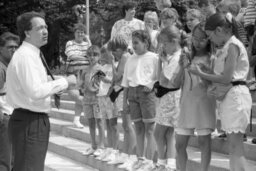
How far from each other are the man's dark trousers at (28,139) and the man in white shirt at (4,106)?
1.38 meters

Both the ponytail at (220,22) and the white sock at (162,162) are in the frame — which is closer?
the ponytail at (220,22)

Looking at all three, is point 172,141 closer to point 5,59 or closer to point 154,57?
point 154,57

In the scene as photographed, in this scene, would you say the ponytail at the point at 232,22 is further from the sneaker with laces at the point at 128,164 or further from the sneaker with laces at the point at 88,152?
the sneaker with laces at the point at 88,152

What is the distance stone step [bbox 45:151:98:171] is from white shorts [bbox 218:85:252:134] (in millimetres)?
3429

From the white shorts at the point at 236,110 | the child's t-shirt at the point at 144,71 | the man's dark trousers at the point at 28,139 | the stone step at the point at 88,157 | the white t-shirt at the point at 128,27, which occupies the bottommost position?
the stone step at the point at 88,157

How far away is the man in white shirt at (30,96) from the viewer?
160 inches

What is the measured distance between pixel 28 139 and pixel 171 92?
1946 mm

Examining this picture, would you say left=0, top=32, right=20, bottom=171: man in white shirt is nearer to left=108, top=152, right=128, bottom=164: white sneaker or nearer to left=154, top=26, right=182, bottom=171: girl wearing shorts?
left=108, top=152, right=128, bottom=164: white sneaker

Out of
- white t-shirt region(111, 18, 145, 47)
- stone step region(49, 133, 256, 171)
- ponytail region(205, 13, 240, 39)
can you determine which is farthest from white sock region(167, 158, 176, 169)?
white t-shirt region(111, 18, 145, 47)

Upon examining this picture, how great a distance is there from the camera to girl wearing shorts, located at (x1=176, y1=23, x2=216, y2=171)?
4.81m

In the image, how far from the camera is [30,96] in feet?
13.3

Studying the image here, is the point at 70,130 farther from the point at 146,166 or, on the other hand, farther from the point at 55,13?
the point at 55,13

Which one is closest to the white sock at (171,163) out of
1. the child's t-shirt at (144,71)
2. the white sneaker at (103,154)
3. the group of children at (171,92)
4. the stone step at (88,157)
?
the group of children at (171,92)

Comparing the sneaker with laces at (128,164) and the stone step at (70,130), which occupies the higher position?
the sneaker with laces at (128,164)
